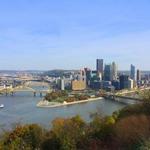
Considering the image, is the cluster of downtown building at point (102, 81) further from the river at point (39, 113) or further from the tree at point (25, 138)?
the tree at point (25, 138)

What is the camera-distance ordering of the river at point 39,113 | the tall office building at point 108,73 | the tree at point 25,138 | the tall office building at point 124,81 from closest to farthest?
the tree at point 25,138, the river at point 39,113, the tall office building at point 124,81, the tall office building at point 108,73

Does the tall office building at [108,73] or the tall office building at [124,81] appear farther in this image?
the tall office building at [108,73]

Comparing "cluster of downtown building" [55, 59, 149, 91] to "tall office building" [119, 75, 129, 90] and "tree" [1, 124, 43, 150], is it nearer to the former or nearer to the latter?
"tall office building" [119, 75, 129, 90]

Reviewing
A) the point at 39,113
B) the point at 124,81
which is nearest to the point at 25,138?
the point at 39,113

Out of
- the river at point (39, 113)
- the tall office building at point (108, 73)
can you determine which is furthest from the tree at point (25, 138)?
the tall office building at point (108, 73)

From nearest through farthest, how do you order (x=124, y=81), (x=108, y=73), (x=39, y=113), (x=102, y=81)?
(x=39, y=113)
(x=124, y=81)
(x=102, y=81)
(x=108, y=73)

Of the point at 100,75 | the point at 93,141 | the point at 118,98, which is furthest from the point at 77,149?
the point at 100,75

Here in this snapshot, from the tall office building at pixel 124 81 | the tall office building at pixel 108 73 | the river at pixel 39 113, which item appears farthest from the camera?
the tall office building at pixel 108 73

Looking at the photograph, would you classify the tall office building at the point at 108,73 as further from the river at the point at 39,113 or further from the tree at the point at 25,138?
the tree at the point at 25,138

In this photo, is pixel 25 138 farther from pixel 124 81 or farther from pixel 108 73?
pixel 108 73

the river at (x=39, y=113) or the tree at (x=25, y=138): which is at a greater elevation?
the tree at (x=25, y=138)

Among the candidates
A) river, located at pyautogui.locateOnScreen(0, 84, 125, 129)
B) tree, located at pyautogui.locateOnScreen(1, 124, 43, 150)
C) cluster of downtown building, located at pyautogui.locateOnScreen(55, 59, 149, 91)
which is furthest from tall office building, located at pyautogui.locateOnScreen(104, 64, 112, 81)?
tree, located at pyautogui.locateOnScreen(1, 124, 43, 150)
